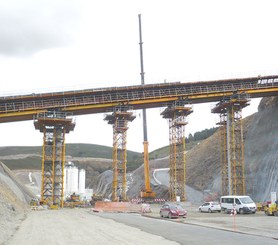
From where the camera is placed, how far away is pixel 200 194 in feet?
245

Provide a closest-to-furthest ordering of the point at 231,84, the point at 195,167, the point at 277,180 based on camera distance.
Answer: the point at 277,180 → the point at 231,84 → the point at 195,167

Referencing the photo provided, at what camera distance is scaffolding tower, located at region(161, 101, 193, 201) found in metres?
64.9

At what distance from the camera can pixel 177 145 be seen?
6769 cm

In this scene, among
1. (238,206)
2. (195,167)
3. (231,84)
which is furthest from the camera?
(195,167)

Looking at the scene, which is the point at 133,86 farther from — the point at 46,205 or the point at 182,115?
the point at 46,205

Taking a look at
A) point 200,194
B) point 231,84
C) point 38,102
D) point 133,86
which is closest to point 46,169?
point 38,102

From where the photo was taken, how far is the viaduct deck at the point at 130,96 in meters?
61.2

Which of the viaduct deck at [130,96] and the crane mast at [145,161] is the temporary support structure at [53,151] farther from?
the crane mast at [145,161]

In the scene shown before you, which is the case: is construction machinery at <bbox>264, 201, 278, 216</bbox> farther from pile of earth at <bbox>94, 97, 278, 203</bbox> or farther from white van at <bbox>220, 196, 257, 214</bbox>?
pile of earth at <bbox>94, 97, 278, 203</bbox>

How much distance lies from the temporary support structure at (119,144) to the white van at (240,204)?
22556mm

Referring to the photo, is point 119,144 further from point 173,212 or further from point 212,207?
point 173,212

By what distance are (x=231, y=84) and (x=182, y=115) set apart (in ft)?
35.0

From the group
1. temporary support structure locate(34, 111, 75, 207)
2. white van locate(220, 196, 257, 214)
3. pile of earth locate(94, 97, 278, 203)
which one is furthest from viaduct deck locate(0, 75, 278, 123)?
white van locate(220, 196, 257, 214)

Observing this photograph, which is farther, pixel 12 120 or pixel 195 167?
pixel 195 167
